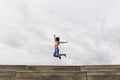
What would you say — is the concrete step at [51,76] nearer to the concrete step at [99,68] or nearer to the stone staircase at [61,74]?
the stone staircase at [61,74]

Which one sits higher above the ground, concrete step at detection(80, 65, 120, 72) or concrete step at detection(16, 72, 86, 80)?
concrete step at detection(80, 65, 120, 72)

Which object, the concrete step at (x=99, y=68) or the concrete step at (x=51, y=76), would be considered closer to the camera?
the concrete step at (x=51, y=76)

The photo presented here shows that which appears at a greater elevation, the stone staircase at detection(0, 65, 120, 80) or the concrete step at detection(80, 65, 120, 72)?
the concrete step at detection(80, 65, 120, 72)

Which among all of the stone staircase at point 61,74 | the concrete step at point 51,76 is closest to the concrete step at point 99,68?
the stone staircase at point 61,74

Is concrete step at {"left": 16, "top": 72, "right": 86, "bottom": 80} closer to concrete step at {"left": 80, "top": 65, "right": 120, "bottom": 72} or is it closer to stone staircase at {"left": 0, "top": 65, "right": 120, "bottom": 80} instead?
stone staircase at {"left": 0, "top": 65, "right": 120, "bottom": 80}

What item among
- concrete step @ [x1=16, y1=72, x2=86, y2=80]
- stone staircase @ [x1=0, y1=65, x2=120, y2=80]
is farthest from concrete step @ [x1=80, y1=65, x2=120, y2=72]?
concrete step @ [x1=16, y1=72, x2=86, y2=80]

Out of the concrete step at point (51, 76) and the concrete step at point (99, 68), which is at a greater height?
the concrete step at point (99, 68)

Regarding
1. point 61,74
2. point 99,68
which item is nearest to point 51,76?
point 61,74

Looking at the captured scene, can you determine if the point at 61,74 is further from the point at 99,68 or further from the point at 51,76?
the point at 99,68

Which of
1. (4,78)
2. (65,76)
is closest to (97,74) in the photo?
(65,76)

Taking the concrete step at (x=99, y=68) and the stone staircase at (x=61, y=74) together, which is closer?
the stone staircase at (x=61, y=74)

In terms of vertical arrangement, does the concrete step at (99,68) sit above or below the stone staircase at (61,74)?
above

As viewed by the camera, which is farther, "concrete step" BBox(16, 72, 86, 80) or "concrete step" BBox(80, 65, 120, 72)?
"concrete step" BBox(80, 65, 120, 72)

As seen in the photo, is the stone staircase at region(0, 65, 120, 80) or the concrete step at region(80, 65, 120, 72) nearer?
the stone staircase at region(0, 65, 120, 80)
